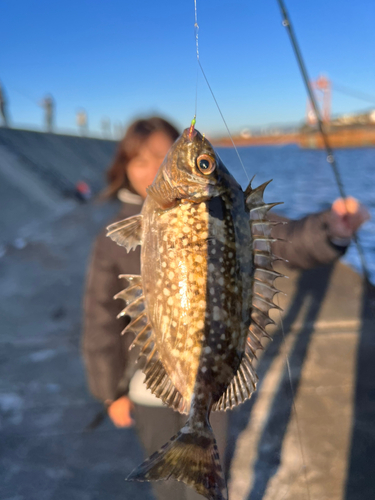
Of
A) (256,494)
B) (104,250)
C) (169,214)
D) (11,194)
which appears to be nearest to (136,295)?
(169,214)

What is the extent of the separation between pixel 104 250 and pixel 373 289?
3634 millimetres

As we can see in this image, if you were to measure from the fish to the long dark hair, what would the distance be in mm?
971

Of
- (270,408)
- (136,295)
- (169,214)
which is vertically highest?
(169,214)

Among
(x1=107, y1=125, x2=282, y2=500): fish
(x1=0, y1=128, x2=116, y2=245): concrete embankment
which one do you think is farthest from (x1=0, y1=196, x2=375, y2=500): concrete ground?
(x1=0, y1=128, x2=116, y2=245): concrete embankment

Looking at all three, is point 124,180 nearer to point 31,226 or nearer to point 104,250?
point 104,250

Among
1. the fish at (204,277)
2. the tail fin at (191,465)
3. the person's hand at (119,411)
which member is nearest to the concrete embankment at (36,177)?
the person's hand at (119,411)

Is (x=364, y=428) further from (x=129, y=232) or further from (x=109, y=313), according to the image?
(x=129, y=232)

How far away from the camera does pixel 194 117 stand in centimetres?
185

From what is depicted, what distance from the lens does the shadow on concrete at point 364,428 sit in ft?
9.36

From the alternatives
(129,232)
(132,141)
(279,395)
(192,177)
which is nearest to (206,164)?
(192,177)

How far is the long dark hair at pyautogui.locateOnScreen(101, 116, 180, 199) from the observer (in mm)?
2814

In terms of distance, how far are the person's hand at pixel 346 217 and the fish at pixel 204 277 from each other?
0.90 m

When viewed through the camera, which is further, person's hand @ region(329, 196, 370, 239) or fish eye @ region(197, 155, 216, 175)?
person's hand @ region(329, 196, 370, 239)

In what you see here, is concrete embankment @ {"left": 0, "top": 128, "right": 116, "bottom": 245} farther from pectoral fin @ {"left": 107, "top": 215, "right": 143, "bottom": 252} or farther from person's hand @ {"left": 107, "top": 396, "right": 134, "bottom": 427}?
pectoral fin @ {"left": 107, "top": 215, "right": 143, "bottom": 252}
